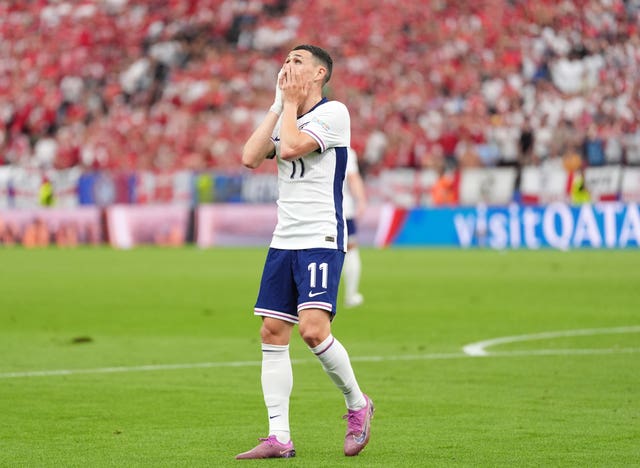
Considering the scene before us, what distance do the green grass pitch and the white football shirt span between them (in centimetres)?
111

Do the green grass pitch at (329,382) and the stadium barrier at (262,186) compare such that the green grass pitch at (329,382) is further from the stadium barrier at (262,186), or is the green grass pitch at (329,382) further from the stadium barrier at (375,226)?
the stadium barrier at (262,186)

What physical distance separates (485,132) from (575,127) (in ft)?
7.82

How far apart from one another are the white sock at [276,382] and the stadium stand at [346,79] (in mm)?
26310

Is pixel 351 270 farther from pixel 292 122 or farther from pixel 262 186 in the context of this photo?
pixel 262 186

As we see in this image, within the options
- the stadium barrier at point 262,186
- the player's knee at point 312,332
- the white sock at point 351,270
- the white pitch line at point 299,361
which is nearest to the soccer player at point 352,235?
the white sock at point 351,270

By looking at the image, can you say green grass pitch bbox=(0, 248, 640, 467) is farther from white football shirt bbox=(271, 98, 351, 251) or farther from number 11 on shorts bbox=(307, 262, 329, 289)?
white football shirt bbox=(271, 98, 351, 251)

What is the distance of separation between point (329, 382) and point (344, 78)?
29.2 m

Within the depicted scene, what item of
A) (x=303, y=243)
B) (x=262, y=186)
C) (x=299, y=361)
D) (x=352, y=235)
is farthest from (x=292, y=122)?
(x=262, y=186)

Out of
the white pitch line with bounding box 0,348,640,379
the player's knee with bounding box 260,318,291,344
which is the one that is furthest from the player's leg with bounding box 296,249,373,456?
the white pitch line with bounding box 0,348,640,379

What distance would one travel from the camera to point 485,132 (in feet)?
113

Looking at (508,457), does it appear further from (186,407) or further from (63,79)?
(63,79)

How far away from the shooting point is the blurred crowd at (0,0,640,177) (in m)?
34.3

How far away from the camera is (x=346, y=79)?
38.2 metres

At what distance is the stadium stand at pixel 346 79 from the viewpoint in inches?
1350
